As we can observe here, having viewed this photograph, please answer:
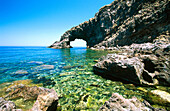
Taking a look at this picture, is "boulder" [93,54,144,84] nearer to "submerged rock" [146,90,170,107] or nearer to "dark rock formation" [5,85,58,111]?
"submerged rock" [146,90,170,107]

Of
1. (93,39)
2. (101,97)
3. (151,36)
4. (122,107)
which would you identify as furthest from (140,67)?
(93,39)

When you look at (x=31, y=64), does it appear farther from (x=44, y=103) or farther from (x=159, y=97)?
(x=159, y=97)

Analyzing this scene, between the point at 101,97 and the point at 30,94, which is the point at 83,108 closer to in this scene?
the point at 101,97

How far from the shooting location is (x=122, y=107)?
2.89 meters

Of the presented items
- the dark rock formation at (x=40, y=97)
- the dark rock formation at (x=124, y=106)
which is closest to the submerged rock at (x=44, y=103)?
the dark rock formation at (x=40, y=97)

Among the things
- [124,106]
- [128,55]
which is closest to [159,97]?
[124,106]

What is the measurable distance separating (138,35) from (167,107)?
4730cm

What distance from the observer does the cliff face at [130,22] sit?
3509 centimetres

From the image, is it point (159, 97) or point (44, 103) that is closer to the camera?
point (44, 103)

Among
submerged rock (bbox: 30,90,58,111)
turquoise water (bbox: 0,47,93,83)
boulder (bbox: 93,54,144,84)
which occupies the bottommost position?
turquoise water (bbox: 0,47,93,83)

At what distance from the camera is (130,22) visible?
4612cm

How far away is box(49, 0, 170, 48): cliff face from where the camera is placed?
115ft

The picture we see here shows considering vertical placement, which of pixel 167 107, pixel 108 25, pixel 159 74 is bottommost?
pixel 167 107

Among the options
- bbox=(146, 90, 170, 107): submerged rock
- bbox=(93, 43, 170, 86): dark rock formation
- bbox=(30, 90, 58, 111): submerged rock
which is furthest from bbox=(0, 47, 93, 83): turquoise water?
bbox=(146, 90, 170, 107): submerged rock
